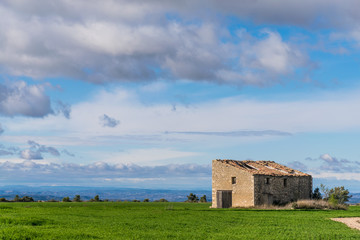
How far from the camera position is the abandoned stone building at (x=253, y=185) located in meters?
55.4

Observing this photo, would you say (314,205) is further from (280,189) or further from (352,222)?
(352,222)

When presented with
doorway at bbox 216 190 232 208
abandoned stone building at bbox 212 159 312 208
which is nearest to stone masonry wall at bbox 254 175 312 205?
abandoned stone building at bbox 212 159 312 208

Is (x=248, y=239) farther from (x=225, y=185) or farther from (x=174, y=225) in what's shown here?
(x=225, y=185)

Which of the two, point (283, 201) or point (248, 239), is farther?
point (283, 201)

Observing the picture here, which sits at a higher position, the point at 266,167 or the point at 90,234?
the point at 266,167

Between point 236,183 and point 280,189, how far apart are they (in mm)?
5519

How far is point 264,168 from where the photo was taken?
61219 millimetres

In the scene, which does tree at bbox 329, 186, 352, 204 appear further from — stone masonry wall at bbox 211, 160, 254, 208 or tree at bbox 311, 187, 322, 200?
stone masonry wall at bbox 211, 160, 254, 208

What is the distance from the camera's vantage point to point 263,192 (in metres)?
55.7

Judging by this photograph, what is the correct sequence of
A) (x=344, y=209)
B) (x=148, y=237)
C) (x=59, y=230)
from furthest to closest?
(x=344, y=209) → (x=59, y=230) → (x=148, y=237)

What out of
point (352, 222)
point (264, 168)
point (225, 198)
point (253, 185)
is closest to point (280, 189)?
point (253, 185)

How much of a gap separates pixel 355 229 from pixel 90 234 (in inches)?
671

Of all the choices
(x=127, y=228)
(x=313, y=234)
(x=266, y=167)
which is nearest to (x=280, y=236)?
(x=313, y=234)

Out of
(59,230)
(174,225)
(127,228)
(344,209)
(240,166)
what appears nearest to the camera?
(59,230)
